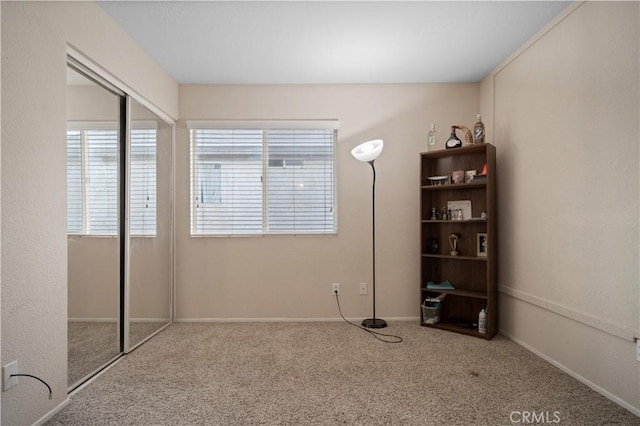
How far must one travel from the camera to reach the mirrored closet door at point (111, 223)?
2.01 meters

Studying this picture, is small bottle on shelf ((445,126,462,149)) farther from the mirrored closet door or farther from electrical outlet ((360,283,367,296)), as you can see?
the mirrored closet door

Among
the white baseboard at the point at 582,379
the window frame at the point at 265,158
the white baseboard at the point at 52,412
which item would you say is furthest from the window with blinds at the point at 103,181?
the white baseboard at the point at 582,379

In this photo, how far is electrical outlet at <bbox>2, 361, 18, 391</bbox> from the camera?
1467 millimetres

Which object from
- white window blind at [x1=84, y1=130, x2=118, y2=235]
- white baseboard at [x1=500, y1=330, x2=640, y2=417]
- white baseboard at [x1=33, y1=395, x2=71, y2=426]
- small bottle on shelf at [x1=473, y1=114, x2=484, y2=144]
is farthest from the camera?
small bottle on shelf at [x1=473, y1=114, x2=484, y2=144]

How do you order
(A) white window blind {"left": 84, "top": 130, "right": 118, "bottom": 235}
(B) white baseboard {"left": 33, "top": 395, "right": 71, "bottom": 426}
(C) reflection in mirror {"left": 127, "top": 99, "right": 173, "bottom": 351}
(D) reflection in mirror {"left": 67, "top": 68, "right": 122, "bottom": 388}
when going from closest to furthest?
(B) white baseboard {"left": 33, "top": 395, "right": 71, "bottom": 426}, (D) reflection in mirror {"left": 67, "top": 68, "right": 122, "bottom": 388}, (A) white window blind {"left": 84, "top": 130, "right": 118, "bottom": 235}, (C) reflection in mirror {"left": 127, "top": 99, "right": 173, "bottom": 351}

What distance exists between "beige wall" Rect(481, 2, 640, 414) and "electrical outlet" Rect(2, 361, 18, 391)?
3233mm

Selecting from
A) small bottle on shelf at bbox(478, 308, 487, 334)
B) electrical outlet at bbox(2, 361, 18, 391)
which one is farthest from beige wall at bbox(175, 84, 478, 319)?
electrical outlet at bbox(2, 361, 18, 391)

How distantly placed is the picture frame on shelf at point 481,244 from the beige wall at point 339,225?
23.4 inches

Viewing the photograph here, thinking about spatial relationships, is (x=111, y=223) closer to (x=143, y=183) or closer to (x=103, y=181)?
(x=103, y=181)

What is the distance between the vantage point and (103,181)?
7.42 ft

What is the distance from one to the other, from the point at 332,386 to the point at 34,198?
6.62ft

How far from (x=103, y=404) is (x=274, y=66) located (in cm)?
292

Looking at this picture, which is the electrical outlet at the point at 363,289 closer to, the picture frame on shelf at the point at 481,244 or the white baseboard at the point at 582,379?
the picture frame on shelf at the point at 481,244

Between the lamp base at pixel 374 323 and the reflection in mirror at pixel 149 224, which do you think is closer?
the reflection in mirror at pixel 149 224
